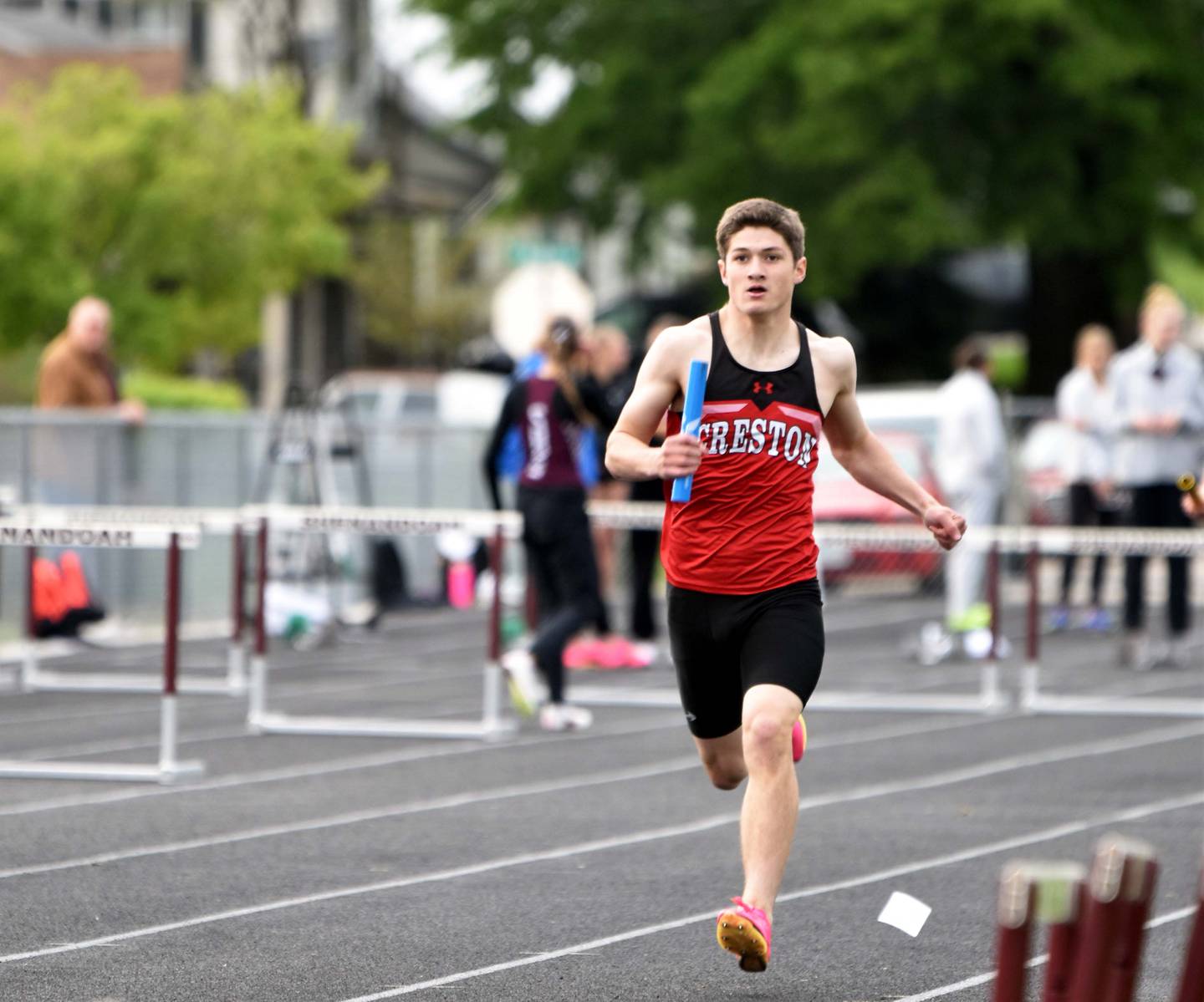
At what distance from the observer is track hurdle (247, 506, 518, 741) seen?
38.3 ft

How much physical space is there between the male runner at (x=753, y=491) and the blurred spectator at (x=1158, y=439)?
8.74m

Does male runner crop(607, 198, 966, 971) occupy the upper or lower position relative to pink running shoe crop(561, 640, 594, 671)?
upper

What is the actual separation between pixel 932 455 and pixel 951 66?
725 centimetres

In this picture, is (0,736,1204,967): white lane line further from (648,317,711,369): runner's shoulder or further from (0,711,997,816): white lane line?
(648,317,711,369): runner's shoulder

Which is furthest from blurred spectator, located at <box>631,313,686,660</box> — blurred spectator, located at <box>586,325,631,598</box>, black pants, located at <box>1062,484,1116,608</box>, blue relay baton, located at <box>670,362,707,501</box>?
blue relay baton, located at <box>670,362,707,501</box>

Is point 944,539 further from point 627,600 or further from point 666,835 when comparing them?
point 627,600

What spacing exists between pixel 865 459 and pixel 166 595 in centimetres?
445

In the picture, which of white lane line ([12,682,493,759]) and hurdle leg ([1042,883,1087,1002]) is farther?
white lane line ([12,682,493,759])

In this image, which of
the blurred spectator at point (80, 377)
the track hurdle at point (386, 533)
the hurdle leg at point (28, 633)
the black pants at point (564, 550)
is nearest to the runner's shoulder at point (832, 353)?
the track hurdle at point (386, 533)

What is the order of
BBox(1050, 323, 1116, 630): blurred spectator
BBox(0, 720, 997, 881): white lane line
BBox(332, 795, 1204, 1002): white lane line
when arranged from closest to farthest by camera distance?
BBox(332, 795, 1204, 1002): white lane line, BBox(0, 720, 997, 881): white lane line, BBox(1050, 323, 1116, 630): blurred spectator

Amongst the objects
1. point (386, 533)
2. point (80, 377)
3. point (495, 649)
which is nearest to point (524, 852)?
point (495, 649)

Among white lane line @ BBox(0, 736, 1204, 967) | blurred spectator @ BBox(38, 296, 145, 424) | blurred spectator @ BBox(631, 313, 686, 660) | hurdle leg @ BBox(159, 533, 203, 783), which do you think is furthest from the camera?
blurred spectator @ BBox(38, 296, 145, 424)

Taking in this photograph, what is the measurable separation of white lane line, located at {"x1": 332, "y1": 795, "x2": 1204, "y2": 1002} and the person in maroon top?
335 cm

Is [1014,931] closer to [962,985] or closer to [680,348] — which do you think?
[962,985]
